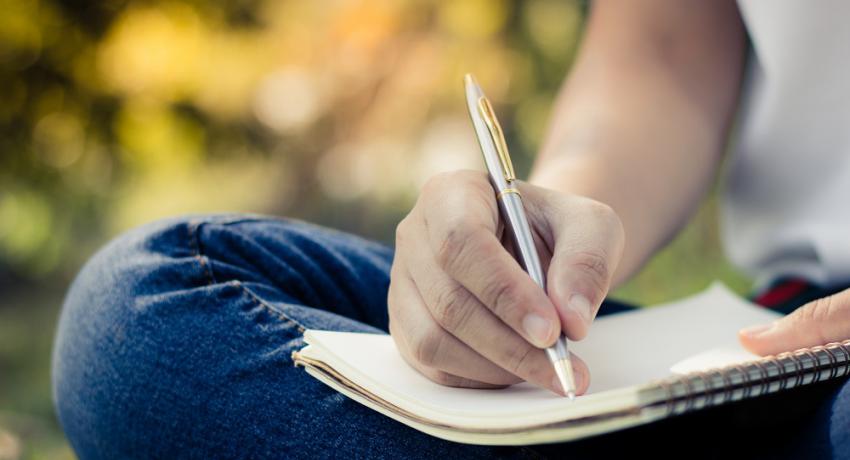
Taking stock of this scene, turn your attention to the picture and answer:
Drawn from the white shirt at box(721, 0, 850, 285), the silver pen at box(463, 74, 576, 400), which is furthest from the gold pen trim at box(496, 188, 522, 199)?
the white shirt at box(721, 0, 850, 285)

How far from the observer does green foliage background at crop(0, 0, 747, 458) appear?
84.6 inches

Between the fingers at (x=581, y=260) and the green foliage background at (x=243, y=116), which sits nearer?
the fingers at (x=581, y=260)

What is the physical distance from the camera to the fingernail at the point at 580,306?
50cm

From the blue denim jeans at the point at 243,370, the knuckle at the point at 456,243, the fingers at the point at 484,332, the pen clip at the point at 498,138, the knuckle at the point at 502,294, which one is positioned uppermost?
the pen clip at the point at 498,138

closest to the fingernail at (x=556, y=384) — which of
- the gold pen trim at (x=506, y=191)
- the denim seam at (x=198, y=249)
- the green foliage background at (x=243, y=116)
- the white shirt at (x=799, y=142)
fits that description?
the gold pen trim at (x=506, y=191)

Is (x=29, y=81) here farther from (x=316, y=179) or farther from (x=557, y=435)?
(x=557, y=435)

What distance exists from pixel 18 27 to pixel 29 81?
0.47 feet

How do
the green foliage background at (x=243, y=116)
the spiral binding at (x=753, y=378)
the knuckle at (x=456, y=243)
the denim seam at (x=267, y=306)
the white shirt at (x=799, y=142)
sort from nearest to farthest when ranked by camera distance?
the spiral binding at (x=753, y=378) → the knuckle at (x=456, y=243) → the denim seam at (x=267, y=306) → the white shirt at (x=799, y=142) → the green foliage background at (x=243, y=116)

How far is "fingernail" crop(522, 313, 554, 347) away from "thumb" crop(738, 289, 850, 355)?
0.19 metres

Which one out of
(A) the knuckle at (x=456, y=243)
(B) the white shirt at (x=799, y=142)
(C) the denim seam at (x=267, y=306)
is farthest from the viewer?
(B) the white shirt at (x=799, y=142)

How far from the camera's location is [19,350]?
202cm

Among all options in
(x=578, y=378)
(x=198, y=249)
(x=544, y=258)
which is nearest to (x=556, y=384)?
(x=578, y=378)

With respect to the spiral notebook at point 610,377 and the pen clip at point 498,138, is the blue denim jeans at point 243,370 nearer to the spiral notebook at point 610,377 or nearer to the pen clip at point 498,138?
the spiral notebook at point 610,377

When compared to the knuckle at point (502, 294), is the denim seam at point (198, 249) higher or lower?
lower
